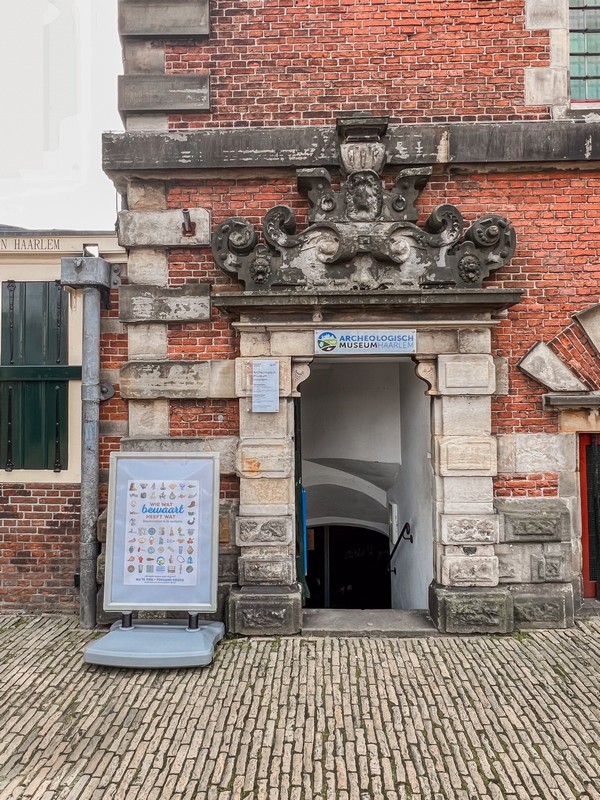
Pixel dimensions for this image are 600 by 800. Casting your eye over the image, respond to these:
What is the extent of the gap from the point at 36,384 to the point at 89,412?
85 cm

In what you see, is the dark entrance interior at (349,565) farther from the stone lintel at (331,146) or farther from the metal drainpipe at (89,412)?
the stone lintel at (331,146)

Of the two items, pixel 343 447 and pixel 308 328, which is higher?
pixel 308 328

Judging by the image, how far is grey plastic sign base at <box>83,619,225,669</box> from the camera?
4023 mm

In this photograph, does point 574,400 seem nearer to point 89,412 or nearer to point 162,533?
point 162,533

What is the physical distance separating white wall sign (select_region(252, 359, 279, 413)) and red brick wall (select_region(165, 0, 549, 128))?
8.23ft

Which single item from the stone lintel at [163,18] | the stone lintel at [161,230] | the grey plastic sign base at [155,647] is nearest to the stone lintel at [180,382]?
the stone lintel at [161,230]

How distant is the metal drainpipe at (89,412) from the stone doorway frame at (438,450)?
139cm

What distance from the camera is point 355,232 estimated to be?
4766 millimetres

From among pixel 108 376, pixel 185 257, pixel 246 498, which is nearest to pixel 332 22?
pixel 185 257

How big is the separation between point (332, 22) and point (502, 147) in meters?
2.17

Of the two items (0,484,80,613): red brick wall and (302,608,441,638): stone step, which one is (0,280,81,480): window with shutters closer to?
(0,484,80,613): red brick wall

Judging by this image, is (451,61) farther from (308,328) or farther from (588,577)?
(588,577)

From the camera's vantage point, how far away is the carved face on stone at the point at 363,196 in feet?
15.7

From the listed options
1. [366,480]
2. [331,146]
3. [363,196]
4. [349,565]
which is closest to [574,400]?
[363,196]
